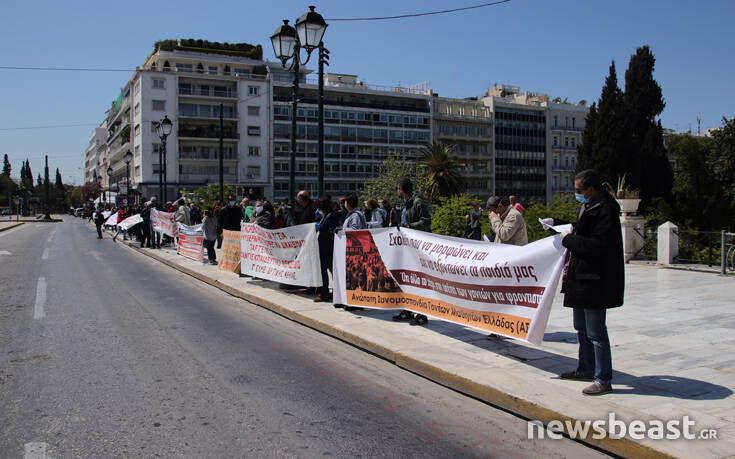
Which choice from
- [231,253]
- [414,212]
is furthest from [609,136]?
[414,212]

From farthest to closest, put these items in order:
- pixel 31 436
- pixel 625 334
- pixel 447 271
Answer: pixel 625 334 → pixel 447 271 → pixel 31 436

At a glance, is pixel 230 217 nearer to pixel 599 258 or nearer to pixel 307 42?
pixel 307 42

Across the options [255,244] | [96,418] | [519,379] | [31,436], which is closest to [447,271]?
[519,379]

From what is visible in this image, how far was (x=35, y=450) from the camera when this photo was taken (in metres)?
4.07

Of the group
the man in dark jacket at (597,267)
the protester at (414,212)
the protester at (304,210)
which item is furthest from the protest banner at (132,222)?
the man in dark jacket at (597,267)

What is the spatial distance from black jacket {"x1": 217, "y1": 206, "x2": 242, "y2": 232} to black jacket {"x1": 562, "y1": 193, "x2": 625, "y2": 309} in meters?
12.4

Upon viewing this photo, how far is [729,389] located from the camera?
524 centimetres

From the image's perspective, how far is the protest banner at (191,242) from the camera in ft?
58.6

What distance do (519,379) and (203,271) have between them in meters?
11.1

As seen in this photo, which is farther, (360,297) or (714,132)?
(714,132)

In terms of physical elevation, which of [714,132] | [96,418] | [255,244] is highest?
[714,132]

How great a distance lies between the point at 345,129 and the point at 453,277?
3235 inches

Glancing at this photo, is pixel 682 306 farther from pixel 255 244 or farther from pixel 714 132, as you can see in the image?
pixel 714 132

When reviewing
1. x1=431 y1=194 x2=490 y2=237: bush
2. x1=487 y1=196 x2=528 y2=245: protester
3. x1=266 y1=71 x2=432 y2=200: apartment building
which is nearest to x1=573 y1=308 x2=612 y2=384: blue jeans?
x1=487 y1=196 x2=528 y2=245: protester
